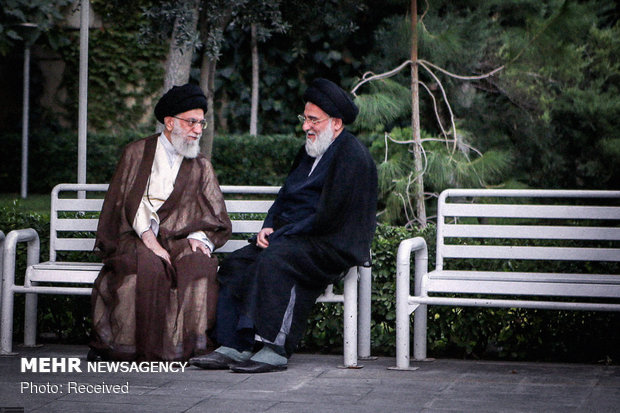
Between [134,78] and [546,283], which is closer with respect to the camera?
[546,283]

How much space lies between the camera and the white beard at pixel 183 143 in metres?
6.01

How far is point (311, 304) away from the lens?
18.3 ft

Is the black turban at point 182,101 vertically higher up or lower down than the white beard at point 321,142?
higher up

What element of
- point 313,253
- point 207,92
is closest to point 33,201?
point 207,92

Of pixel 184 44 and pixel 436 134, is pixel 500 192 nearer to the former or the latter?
pixel 184 44

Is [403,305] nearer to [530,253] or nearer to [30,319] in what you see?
[530,253]

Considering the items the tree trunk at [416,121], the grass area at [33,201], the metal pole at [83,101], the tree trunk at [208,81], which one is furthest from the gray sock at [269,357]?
the grass area at [33,201]

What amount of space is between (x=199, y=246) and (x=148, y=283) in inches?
15.5

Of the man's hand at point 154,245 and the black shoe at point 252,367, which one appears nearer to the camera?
the black shoe at point 252,367

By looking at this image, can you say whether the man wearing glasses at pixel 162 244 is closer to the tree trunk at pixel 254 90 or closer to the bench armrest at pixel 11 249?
the bench armrest at pixel 11 249

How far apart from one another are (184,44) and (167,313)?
2.80 meters

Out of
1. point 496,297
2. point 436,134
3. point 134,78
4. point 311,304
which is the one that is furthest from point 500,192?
point 134,78

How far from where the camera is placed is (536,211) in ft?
19.1

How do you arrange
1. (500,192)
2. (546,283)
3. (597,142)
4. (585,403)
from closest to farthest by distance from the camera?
(585,403) < (546,283) < (500,192) < (597,142)
